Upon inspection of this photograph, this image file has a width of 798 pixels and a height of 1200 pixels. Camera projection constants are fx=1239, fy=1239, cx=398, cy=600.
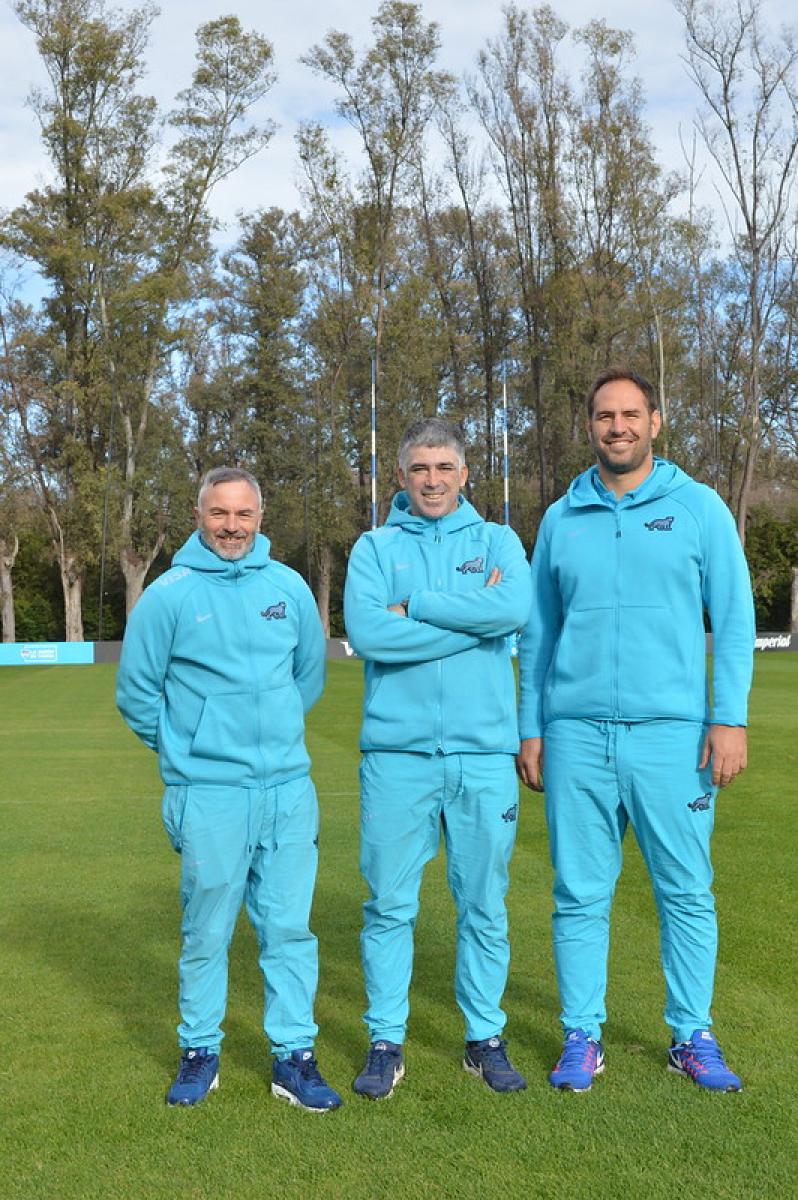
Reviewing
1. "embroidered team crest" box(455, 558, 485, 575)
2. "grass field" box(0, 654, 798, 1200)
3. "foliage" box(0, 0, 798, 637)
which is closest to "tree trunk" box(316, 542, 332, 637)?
"foliage" box(0, 0, 798, 637)

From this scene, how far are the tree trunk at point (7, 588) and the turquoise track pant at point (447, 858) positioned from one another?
4073cm

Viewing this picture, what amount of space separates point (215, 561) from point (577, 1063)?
1.80 metres

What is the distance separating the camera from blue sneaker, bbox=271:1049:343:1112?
11.3 feet

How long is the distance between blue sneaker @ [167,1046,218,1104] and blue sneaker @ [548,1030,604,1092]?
98cm

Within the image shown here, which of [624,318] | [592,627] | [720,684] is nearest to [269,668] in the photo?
[592,627]

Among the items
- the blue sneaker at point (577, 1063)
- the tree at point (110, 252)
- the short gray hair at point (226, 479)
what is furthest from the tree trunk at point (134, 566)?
the blue sneaker at point (577, 1063)

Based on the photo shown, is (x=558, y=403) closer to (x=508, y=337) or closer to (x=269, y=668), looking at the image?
(x=508, y=337)

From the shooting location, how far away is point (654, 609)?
3.69 m

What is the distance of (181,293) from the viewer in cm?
4091

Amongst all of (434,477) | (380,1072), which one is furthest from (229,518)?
(380,1072)

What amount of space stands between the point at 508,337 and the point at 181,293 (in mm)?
11898

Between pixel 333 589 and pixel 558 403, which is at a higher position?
pixel 558 403

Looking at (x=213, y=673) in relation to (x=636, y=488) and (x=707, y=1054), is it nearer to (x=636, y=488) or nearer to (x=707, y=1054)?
(x=636, y=488)

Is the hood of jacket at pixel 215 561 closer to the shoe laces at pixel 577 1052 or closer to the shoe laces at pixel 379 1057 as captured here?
the shoe laces at pixel 379 1057
